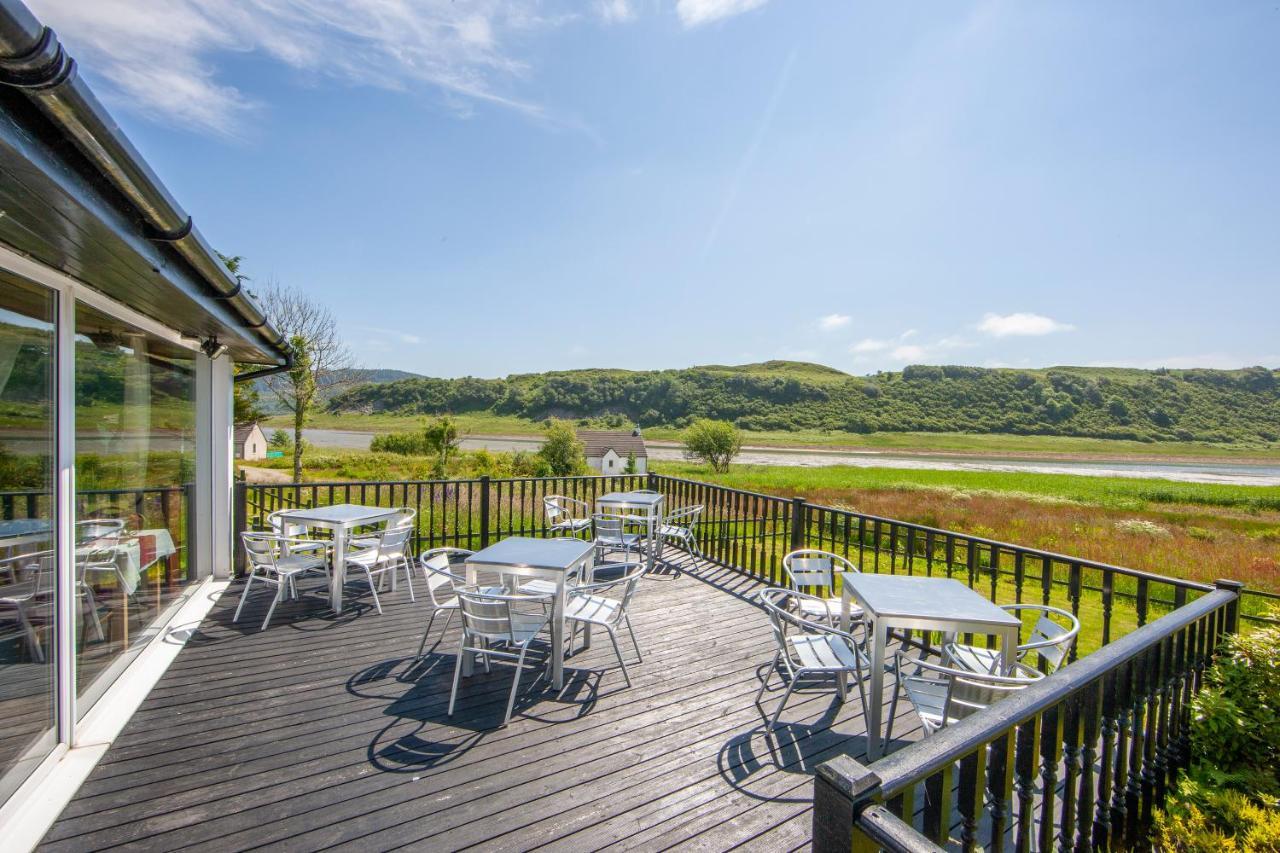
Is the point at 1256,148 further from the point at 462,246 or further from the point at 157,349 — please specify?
the point at 462,246

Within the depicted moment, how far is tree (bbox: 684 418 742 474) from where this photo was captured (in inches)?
1320

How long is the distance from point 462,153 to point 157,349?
605cm

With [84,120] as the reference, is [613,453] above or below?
below

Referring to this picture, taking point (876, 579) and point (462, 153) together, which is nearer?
point (876, 579)

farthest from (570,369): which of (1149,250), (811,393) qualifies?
(1149,250)

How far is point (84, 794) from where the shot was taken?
86.3 inches

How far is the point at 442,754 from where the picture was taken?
253 cm

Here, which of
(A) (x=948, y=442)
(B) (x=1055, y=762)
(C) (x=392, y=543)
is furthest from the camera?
(A) (x=948, y=442)

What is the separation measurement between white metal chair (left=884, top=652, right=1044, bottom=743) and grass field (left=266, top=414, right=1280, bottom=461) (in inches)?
2052

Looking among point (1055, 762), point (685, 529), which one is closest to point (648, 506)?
point (685, 529)

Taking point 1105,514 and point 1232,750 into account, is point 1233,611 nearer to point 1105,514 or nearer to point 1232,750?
point 1232,750

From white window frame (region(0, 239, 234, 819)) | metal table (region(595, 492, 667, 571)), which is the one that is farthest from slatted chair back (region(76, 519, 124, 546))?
metal table (region(595, 492, 667, 571))

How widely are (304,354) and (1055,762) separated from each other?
49.1 feet

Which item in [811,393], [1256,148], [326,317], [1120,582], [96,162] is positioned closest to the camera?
[96,162]
